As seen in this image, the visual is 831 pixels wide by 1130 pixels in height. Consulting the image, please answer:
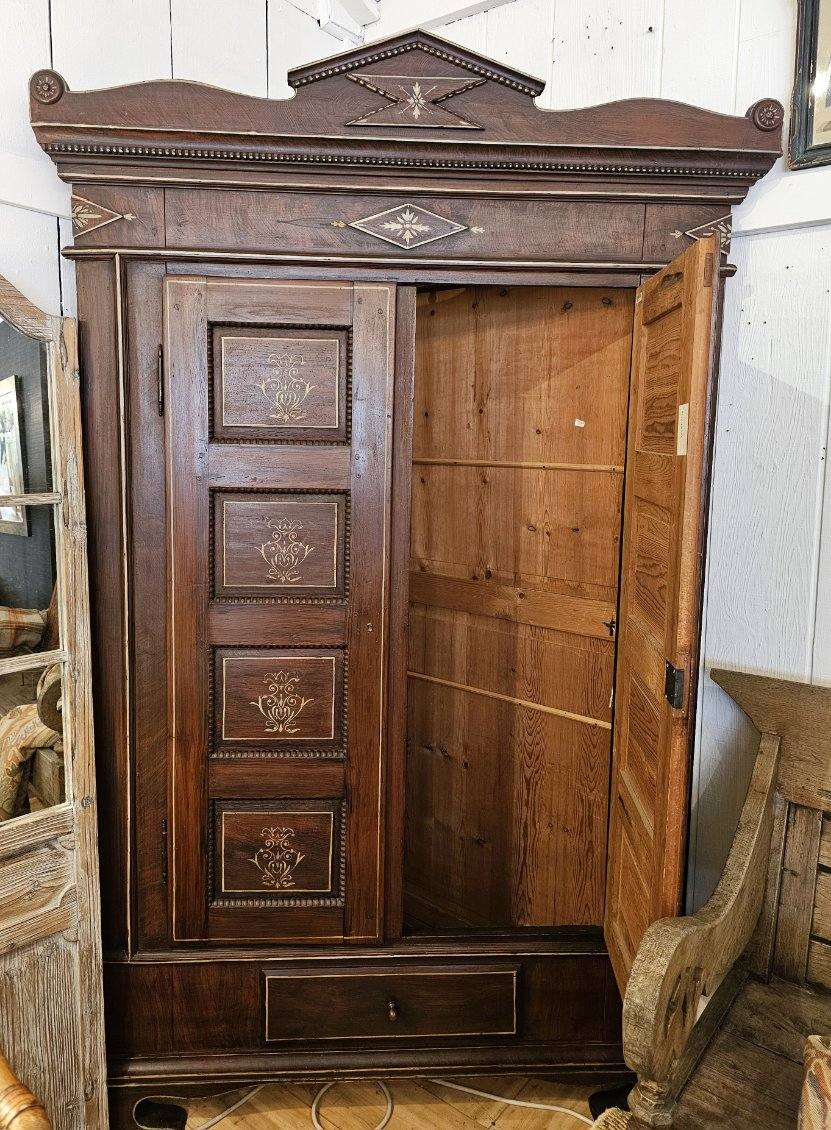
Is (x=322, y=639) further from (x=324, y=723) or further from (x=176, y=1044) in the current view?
(x=176, y=1044)

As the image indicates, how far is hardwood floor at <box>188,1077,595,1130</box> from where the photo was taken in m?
2.15

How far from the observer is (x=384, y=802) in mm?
2141

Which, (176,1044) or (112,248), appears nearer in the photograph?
(112,248)

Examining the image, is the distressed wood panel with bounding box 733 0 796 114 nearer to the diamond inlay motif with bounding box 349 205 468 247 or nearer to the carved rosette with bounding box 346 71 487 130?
the carved rosette with bounding box 346 71 487 130

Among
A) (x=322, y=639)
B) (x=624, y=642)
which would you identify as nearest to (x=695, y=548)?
(x=624, y=642)

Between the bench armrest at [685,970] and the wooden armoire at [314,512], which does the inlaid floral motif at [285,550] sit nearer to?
the wooden armoire at [314,512]

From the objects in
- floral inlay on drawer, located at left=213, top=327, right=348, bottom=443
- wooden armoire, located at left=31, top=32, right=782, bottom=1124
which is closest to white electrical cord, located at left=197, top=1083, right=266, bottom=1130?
wooden armoire, located at left=31, top=32, right=782, bottom=1124

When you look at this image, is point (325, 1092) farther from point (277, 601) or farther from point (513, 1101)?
point (277, 601)

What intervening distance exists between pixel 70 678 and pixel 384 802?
2.53 ft

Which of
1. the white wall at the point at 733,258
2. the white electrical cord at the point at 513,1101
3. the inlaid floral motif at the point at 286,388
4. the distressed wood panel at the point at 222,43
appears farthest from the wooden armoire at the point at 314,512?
the distressed wood panel at the point at 222,43

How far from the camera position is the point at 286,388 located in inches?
79.0

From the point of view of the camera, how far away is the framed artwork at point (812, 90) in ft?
6.54

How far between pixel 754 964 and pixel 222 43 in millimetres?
2628

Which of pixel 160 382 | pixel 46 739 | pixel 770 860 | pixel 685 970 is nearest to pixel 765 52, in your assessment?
pixel 160 382
